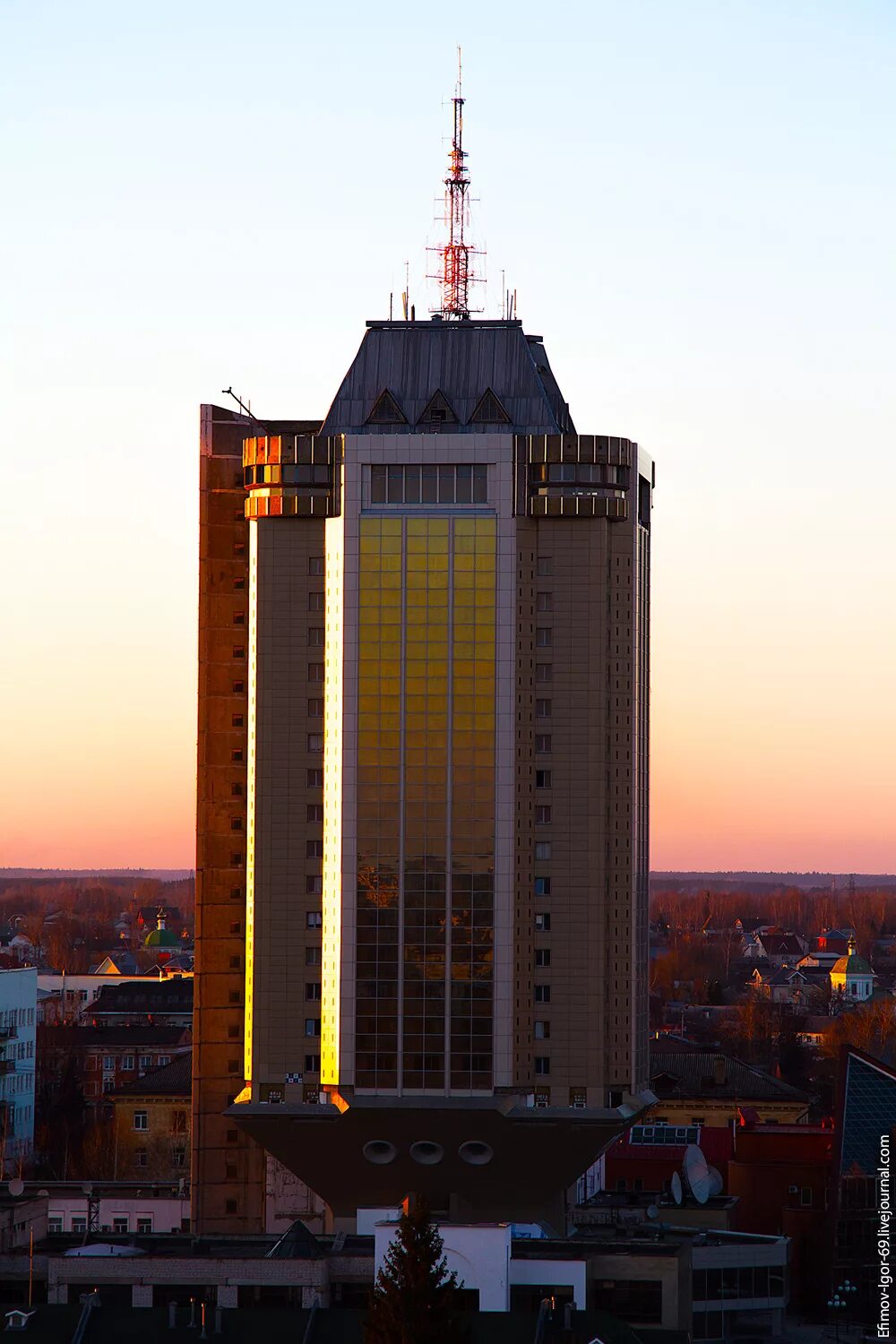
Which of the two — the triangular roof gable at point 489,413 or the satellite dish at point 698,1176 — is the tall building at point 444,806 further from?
the satellite dish at point 698,1176

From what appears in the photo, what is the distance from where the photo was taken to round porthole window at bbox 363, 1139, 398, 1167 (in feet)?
518

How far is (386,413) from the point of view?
163875 millimetres

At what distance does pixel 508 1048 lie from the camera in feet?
514

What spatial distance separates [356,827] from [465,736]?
303 inches

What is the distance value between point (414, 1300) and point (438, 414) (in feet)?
193

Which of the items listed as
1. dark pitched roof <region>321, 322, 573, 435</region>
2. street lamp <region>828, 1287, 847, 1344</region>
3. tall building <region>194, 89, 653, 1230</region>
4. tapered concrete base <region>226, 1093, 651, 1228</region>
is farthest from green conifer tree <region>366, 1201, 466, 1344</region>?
dark pitched roof <region>321, 322, 573, 435</region>

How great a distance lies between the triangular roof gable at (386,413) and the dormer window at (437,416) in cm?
113

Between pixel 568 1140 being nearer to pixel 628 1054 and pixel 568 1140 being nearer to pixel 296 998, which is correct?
pixel 628 1054

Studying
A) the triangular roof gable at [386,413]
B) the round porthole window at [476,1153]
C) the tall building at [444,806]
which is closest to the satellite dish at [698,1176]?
the tall building at [444,806]

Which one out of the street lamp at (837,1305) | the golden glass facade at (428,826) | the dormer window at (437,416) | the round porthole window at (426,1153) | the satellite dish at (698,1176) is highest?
the dormer window at (437,416)

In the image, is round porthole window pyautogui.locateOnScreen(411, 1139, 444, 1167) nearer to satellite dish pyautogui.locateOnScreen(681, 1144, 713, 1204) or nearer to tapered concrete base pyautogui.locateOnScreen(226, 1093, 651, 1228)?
tapered concrete base pyautogui.locateOnScreen(226, 1093, 651, 1228)

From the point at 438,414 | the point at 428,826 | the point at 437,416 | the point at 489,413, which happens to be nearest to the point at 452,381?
the point at 438,414

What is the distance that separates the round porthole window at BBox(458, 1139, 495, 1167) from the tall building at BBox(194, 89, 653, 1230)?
5.4 inches

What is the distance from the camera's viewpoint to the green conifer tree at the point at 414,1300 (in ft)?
395
